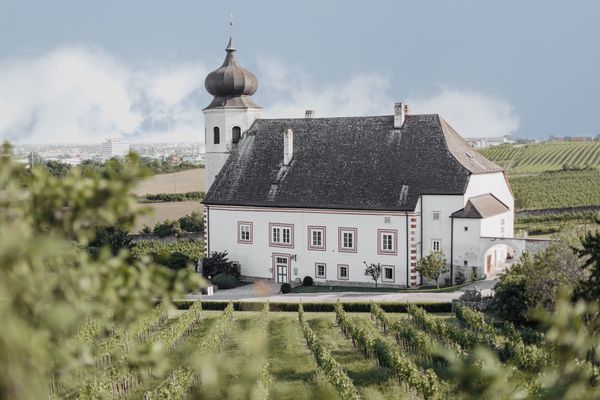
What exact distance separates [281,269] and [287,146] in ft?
22.3

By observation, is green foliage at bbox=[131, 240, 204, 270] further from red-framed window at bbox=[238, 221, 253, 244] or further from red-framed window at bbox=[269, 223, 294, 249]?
red-framed window at bbox=[269, 223, 294, 249]

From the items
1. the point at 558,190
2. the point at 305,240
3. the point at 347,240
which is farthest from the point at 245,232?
the point at 558,190

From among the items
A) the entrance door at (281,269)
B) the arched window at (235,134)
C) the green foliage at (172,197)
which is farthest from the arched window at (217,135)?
the green foliage at (172,197)

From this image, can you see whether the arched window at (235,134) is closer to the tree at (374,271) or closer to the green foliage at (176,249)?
the green foliage at (176,249)

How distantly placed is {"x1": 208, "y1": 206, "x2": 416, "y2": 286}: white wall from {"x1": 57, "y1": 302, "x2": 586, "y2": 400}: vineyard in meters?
5.84

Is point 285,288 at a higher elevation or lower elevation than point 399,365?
lower

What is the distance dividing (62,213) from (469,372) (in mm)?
2340

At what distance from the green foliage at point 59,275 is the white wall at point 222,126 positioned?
135 ft

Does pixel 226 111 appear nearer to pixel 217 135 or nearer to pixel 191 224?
pixel 217 135

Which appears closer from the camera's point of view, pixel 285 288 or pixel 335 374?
pixel 335 374

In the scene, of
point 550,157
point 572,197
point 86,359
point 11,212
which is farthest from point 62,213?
point 550,157

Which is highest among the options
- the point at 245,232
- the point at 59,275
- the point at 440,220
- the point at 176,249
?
the point at 59,275

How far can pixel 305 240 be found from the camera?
40719 mm

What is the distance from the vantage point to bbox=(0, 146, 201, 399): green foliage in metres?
3.19
